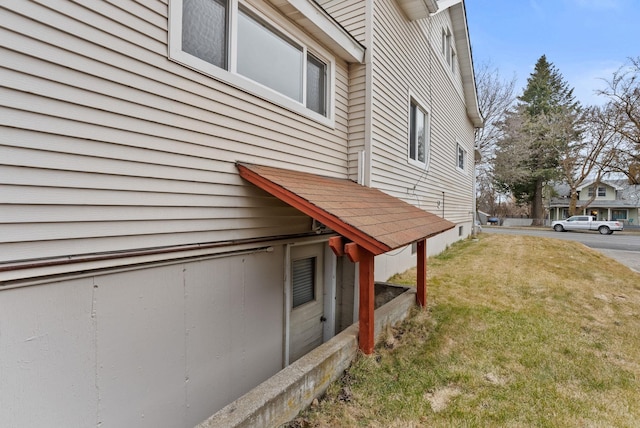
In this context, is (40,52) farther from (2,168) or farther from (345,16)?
(345,16)

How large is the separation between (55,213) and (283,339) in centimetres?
323

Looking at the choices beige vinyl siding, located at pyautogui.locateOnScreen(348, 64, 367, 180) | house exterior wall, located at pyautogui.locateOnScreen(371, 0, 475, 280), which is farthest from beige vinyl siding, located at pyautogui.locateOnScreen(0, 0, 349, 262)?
house exterior wall, located at pyautogui.locateOnScreen(371, 0, 475, 280)

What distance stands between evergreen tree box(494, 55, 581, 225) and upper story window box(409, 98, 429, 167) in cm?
2094

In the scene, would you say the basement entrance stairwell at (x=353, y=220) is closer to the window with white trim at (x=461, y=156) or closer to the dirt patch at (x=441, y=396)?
the dirt patch at (x=441, y=396)

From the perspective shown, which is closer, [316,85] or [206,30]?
[206,30]

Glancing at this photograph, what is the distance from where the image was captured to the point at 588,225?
2595 centimetres

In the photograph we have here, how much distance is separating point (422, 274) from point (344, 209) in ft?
8.27

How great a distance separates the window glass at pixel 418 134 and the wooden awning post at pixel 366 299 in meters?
5.20

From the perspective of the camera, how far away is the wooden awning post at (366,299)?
139 inches

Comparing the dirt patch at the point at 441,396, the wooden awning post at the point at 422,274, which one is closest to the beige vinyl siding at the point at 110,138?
the dirt patch at the point at 441,396

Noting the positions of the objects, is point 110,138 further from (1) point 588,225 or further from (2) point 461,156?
(1) point 588,225

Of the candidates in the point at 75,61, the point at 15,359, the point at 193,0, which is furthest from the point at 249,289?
the point at 193,0

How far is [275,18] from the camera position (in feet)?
14.0

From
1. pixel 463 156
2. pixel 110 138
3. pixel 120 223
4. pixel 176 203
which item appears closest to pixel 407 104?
pixel 176 203
